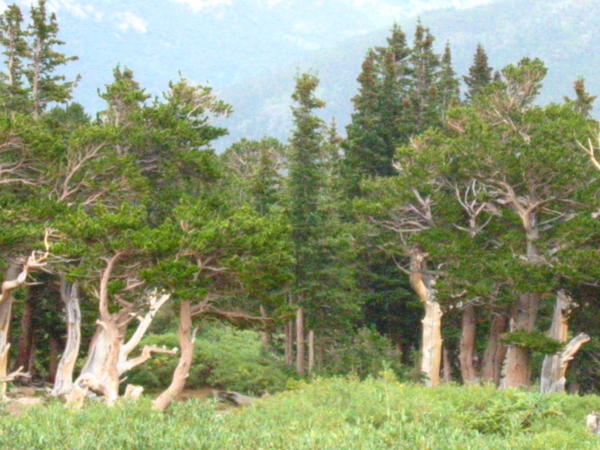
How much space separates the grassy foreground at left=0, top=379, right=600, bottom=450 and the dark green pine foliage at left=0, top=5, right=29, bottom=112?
1639 cm

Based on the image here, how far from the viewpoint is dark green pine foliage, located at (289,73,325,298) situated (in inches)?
1069

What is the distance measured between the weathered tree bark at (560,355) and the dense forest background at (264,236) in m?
0.06

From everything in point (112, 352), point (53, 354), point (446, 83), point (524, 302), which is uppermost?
point (446, 83)

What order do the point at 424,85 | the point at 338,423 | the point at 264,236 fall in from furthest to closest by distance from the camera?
the point at 424,85 → the point at 264,236 → the point at 338,423

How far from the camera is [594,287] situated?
23.5 m

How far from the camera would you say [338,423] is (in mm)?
12031

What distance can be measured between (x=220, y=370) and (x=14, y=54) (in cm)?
1500

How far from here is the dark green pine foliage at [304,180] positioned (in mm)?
27141

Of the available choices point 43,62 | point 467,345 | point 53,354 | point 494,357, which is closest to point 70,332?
point 53,354

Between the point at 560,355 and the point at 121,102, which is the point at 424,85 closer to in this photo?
the point at 560,355

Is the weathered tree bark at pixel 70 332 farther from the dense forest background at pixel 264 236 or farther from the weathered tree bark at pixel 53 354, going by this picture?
the weathered tree bark at pixel 53 354

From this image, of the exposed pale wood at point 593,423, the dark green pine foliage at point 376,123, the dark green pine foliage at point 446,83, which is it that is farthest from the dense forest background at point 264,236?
the dark green pine foliage at point 446,83

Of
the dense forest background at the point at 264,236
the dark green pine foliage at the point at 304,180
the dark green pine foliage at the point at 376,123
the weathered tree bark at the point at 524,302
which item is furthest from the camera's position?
the dark green pine foliage at the point at 376,123

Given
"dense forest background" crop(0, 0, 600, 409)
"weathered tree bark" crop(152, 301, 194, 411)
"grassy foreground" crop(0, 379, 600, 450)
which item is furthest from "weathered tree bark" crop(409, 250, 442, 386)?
"grassy foreground" crop(0, 379, 600, 450)
